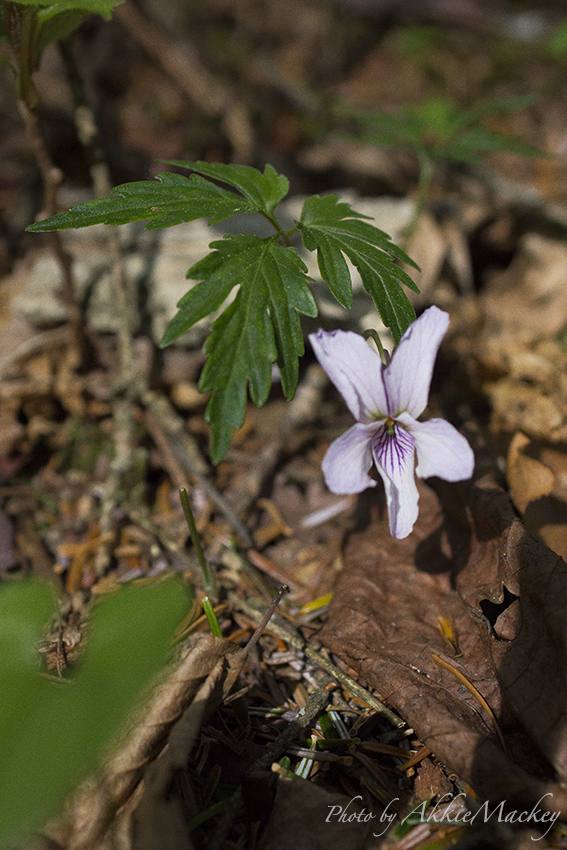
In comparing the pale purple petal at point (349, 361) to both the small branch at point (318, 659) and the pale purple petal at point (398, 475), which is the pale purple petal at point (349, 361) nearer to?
the pale purple petal at point (398, 475)

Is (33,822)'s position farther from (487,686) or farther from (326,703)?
(487,686)

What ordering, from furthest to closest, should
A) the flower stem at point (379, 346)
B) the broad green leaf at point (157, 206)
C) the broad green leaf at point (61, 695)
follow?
A: the flower stem at point (379, 346) < the broad green leaf at point (157, 206) < the broad green leaf at point (61, 695)

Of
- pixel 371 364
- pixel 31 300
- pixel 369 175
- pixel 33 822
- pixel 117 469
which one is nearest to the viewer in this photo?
pixel 33 822

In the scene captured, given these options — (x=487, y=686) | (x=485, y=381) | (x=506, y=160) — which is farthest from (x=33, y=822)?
(x=506, y=160)

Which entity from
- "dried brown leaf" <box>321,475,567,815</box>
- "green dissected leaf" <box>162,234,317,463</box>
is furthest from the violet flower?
"dried brown leaf" <box>321,475,567,815</box>

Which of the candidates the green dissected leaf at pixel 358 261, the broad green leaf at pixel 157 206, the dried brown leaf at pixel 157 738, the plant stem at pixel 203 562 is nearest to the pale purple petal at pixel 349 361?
the green dissected leaf at pixel 358 261

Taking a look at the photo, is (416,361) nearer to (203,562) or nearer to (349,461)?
(349,461)
